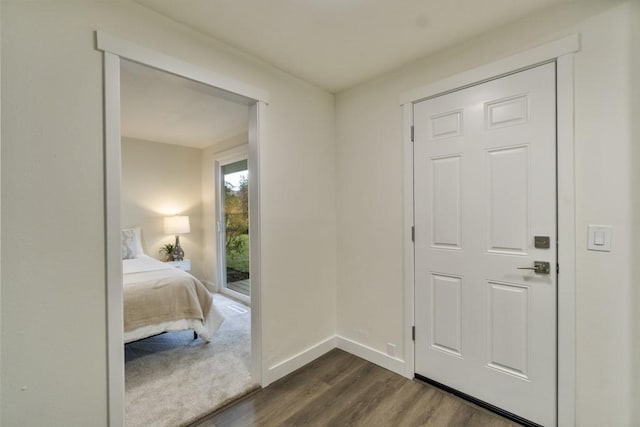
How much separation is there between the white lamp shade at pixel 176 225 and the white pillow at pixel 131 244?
405 millimetres

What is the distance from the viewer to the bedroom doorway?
14.1ft

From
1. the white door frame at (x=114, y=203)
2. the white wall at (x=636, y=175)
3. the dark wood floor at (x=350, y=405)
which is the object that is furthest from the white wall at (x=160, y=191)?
the white wall at (x=636, y=175)

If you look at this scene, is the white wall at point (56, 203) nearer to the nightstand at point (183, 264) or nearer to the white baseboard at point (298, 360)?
the white baseboard at point (298, 360)

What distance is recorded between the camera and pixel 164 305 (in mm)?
2525

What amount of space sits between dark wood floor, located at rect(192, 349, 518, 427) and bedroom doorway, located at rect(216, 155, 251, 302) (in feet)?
7.26

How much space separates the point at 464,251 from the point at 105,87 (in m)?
2.32

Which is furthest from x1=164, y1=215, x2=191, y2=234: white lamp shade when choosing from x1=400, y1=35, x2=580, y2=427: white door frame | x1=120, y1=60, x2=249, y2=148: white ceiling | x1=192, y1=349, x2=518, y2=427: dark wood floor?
x1=400, y1=35, x2=580, y2=427: white door frame

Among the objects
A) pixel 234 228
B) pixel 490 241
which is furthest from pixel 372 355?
pixel 234 228

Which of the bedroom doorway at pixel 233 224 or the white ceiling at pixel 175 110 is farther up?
the white ceiling at pixel 175 110

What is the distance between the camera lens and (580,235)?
1.54 metres

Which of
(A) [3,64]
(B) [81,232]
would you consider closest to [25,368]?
(B) [81,232]

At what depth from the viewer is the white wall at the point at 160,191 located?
168 inches

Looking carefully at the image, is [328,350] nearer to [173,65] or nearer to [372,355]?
[372,355]

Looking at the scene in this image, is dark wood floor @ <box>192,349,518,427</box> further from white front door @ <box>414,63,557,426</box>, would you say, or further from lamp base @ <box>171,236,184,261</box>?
lamp base @ <box>171,236,184,261</box>
